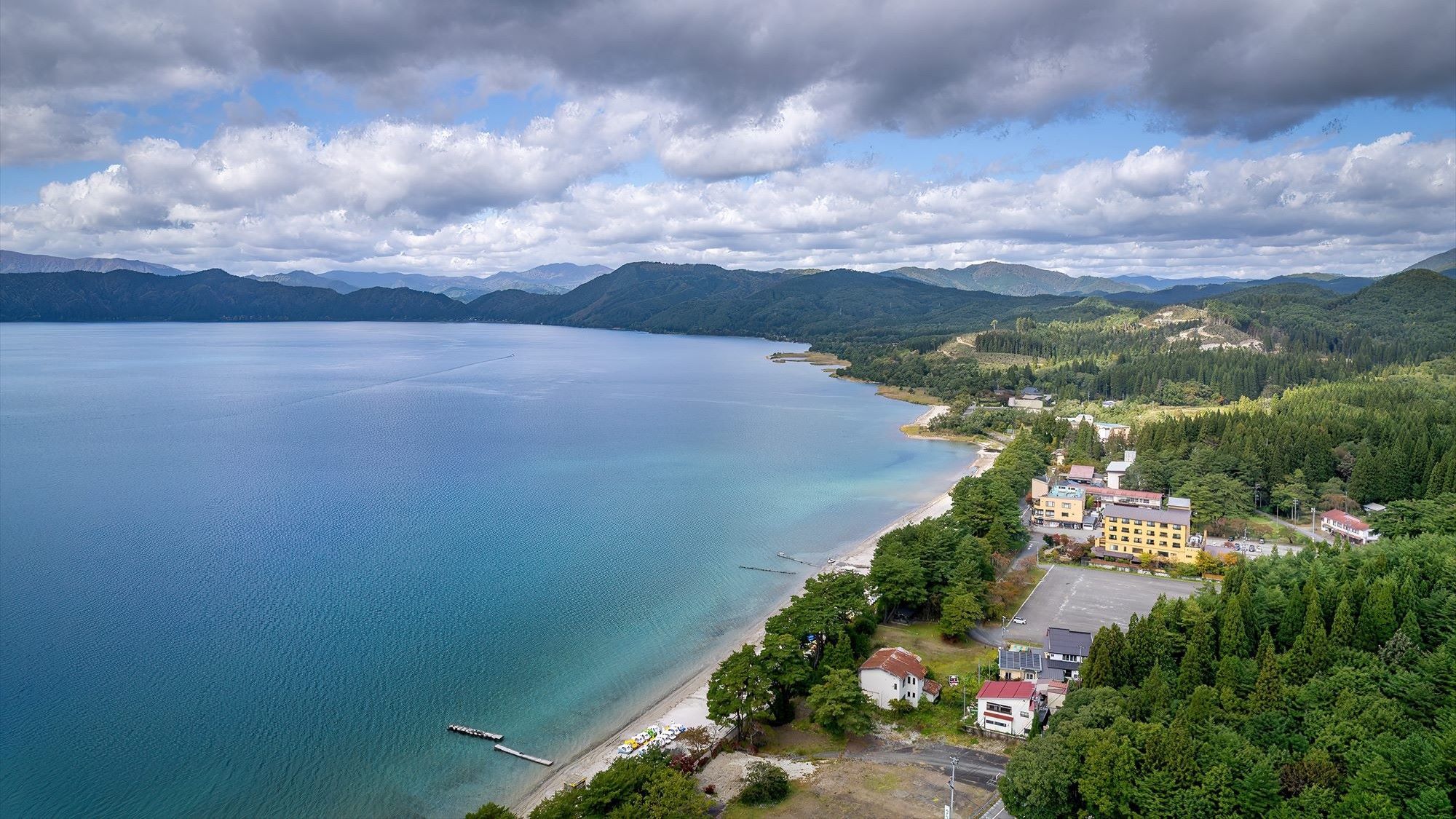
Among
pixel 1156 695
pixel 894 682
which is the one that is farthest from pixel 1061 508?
pixel 1156 695

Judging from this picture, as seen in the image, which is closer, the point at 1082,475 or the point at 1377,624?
the point at 1377,624

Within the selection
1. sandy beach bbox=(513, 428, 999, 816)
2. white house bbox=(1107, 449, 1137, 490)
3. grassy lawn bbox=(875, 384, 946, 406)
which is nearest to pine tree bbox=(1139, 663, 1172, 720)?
sandy beach bbox=(513, 428, 999, 816)

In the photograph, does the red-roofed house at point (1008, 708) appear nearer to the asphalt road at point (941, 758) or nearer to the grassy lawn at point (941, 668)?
the grassy lawn at point (941, 668)

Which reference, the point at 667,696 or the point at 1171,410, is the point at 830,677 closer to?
the point at 667,696

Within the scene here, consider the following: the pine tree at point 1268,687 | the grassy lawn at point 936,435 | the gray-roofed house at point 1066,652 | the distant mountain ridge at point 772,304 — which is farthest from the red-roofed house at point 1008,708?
the distant mountain ridge at point 772,304

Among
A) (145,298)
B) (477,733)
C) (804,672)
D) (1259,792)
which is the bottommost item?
(477,733)

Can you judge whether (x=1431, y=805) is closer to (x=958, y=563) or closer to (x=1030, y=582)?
(x=958, y=563)
